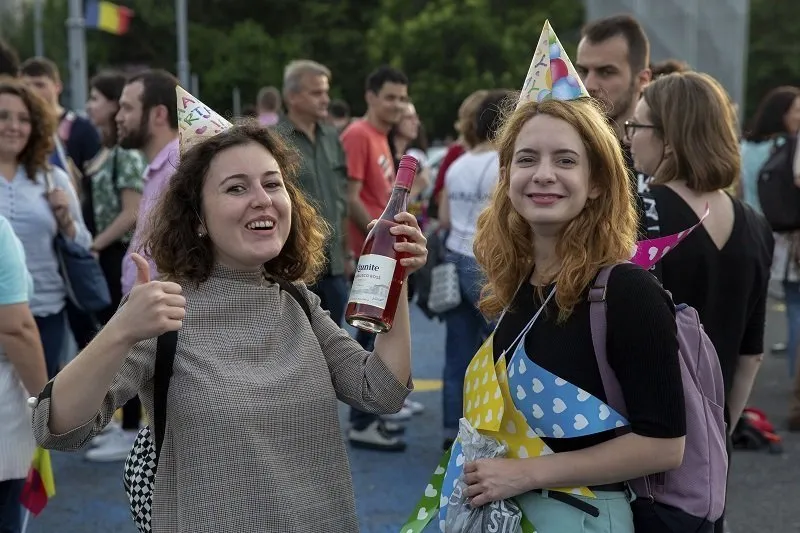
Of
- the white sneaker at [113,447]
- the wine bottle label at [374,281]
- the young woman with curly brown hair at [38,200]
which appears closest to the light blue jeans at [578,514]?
the wine bottle label at [374,281]

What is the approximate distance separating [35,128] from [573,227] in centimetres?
341

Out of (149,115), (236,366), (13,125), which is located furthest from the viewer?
(149,115)

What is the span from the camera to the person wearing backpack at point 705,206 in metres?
3.25

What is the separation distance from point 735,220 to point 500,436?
4.64 ft

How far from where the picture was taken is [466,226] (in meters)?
6.29

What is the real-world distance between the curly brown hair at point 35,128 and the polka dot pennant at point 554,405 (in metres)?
3.43

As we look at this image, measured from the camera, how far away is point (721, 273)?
10.8ft

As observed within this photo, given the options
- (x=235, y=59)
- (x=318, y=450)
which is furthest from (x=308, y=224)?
(x=235, y=59)

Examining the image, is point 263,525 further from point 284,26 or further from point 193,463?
point 284,26

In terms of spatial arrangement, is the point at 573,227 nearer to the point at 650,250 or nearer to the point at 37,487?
the point at 650,250

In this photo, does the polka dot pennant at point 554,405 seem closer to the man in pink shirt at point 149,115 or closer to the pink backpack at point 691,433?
the pink backpack at point 691,433

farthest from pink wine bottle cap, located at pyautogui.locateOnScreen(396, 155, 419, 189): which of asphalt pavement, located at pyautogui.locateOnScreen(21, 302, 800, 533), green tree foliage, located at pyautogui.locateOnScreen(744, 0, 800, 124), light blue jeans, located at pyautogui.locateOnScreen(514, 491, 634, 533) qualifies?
green tree foliage, located at pyautogui.locateOnScreen(744, 0, 800, 124)

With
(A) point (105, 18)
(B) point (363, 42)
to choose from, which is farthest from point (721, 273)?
(B) point (363, 42)

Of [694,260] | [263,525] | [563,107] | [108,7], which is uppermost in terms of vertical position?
[108,7]
